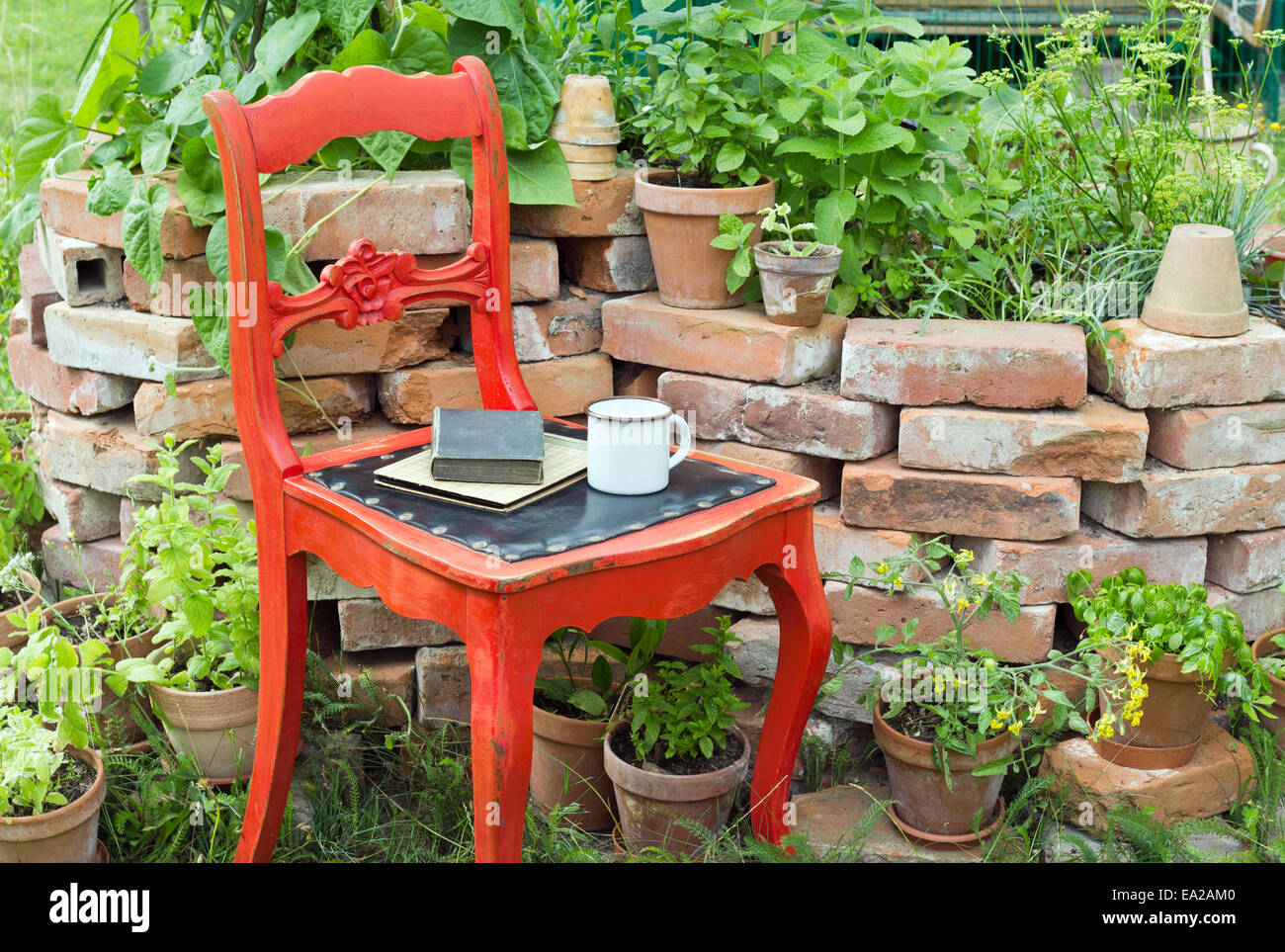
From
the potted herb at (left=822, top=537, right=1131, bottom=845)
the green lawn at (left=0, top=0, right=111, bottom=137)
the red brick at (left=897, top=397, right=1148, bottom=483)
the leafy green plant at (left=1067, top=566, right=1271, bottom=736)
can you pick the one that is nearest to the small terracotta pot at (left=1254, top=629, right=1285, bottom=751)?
the leafy green plant at (left=1067, top=566, right=1271, bottom=736)

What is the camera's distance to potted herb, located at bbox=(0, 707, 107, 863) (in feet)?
6.77

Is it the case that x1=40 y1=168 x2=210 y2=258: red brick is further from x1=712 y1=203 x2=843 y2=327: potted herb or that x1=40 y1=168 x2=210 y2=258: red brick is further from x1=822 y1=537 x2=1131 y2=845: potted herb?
x1=822 y1=537 x2=1131 y2=845: potted herb

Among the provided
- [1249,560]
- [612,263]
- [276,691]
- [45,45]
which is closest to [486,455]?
[276,691]

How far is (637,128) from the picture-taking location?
284 cm

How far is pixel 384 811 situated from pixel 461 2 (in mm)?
1585

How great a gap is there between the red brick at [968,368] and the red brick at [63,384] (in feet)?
4.85

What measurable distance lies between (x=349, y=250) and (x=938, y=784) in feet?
4.71

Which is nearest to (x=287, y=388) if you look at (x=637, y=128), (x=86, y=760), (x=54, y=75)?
(x=86, y=760)

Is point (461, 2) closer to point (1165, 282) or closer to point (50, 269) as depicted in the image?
point (50, 269)

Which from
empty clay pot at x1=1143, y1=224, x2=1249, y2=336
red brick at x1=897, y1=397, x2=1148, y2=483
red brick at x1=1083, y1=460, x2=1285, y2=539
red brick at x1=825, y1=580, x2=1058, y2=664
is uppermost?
empty clay pot at x1=1143, y1=224, x2=1249, y2=336

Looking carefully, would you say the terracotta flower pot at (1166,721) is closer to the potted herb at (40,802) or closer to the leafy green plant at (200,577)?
the leafy green plant at (200,577)

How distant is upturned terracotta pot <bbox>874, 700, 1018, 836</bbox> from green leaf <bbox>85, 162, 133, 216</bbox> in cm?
170

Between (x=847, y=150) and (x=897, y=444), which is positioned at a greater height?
(x=847, y=150)
